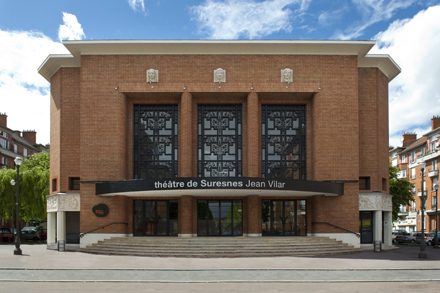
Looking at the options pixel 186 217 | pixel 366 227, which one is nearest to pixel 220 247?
pixel 186 217

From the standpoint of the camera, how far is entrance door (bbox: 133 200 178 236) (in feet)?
99.3

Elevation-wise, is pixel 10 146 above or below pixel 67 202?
above

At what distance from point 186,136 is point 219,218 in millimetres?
5551

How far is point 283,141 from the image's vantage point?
30.9 metres

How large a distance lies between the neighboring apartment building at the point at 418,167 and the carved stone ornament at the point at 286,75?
30.6 m

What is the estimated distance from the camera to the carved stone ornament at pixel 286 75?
30.0 meters

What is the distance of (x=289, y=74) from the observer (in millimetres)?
30031

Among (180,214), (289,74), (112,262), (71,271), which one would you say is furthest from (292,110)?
(71,271)

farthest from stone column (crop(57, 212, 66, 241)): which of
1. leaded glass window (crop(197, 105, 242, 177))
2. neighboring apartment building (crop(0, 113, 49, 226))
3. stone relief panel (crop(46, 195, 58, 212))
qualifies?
neighboring apartment building (crop(0, 113, 49, 226))

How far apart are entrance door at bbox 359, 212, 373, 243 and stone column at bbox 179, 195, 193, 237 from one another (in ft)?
35.7

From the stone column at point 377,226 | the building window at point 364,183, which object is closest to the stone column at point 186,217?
the building window at point 364,183

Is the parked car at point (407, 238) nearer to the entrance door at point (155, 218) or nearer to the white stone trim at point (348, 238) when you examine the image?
the white stone trim at point (348, 238)

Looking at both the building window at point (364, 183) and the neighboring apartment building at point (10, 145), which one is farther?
the neighboring apartment building at point (10, 145)

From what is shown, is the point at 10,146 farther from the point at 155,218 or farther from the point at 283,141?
the point at 283,141
